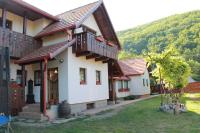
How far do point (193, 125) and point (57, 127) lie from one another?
6.02 m

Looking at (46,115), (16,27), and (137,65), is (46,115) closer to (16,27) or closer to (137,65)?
(16,27)

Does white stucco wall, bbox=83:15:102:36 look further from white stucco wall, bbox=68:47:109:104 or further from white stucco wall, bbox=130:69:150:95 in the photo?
white stucco wall, bbox=130:69:150:95

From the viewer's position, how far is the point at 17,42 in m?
15.1

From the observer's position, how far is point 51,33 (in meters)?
16.2

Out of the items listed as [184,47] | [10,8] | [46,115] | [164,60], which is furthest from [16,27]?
[184,47]

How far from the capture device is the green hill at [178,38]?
205 feet

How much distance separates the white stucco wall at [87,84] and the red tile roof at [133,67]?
12.5 m

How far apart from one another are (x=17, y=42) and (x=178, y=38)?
55461mm

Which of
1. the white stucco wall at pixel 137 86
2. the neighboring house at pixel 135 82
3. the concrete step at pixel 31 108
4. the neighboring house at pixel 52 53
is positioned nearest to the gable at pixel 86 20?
the neighboring house at pixel 52 53

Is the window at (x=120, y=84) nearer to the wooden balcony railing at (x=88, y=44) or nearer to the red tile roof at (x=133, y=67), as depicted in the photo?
the red tile roof at (x=133, y=67)

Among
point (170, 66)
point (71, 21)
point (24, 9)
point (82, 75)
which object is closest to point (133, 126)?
point (170, 66)

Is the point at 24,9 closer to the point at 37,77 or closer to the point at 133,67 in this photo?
the point at 37,77

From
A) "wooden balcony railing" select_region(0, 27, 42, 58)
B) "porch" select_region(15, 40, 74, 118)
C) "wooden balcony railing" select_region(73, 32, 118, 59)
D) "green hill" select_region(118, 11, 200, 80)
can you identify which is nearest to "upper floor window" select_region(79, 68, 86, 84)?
"wooden balcony railing" select_region(73, 32, 118, 59)

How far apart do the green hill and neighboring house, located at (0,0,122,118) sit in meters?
42.3
